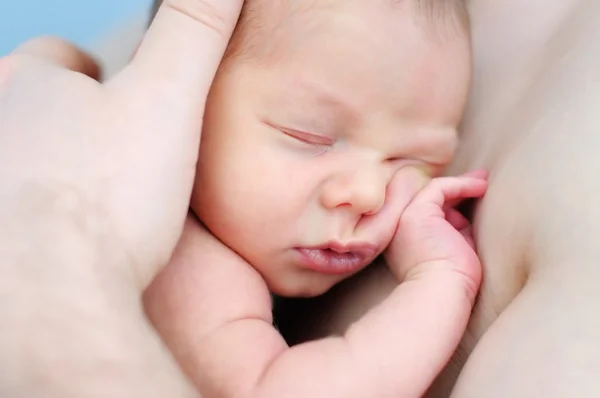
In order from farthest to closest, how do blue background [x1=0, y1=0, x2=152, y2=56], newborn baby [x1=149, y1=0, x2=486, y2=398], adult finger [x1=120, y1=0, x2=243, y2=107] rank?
blue background [x1=0, y1=0, x2=152, y2=56] → newborn baby [x1=149, y1=0, x2=486, y2=398] → adult finger [x1=120, y1=0, x2=243, y2=107]

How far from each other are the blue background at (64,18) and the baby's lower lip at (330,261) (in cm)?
77

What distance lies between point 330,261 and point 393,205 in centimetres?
9

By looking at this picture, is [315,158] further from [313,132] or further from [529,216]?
[529,216]

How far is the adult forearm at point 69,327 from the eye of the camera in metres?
0.47

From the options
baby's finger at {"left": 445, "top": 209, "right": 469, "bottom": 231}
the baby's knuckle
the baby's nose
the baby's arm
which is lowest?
the baby's arm

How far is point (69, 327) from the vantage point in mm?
490

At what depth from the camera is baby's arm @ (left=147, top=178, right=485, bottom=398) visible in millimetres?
630

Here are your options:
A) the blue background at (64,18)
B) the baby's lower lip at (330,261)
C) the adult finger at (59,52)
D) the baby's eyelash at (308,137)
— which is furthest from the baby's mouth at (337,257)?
the blue background at (64,18)

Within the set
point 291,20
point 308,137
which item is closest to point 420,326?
point 308,137

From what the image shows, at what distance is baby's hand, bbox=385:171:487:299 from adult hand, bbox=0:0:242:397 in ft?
0.77

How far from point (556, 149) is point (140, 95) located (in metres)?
0.34

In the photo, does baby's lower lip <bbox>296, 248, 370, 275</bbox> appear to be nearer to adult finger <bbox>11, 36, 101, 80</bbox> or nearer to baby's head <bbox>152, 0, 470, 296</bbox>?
baby's head <bbox>152, 0, 470, 296</bbox>

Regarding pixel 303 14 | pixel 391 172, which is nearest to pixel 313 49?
pixel 303 14

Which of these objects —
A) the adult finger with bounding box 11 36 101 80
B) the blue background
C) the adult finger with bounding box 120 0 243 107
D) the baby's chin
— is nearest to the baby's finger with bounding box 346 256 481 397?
the baby's chin
